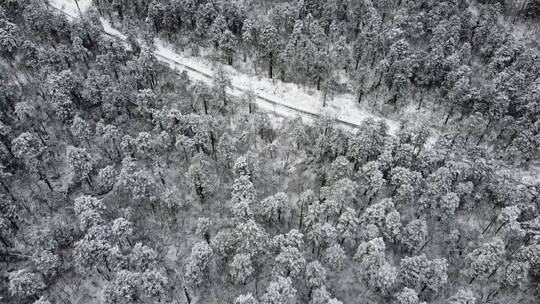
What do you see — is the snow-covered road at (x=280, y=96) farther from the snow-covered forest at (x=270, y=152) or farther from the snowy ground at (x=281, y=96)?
the snow-covered forest at (x=270, y=152)

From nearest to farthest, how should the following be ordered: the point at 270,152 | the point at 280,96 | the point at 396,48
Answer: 1. the point at 270,152
2. the point at 396,48
3. the point at 280,96

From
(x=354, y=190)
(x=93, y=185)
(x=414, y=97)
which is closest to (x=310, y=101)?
(x=414, y=97)

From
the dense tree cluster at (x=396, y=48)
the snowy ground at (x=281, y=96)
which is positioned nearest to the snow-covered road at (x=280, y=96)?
the snowy ground at (x=281, y=96)

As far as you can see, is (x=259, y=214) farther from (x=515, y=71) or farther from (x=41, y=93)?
(x=515, y=71)

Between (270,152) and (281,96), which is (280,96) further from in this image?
(270,152)

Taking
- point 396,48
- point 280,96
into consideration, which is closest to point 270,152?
point 280,96

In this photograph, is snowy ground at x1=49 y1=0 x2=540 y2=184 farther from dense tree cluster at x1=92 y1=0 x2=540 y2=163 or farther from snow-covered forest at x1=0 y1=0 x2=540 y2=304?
dense tree cluster at x1=92 y1=0 x2=540 y2=163
